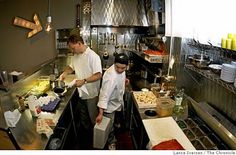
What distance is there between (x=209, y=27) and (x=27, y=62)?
4.72 metres

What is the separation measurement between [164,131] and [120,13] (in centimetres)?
378

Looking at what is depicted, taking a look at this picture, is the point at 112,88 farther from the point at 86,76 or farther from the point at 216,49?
the point at 216,49

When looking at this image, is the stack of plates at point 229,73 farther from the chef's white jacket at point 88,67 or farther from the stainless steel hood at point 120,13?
the stainless steel hood at point 120,13

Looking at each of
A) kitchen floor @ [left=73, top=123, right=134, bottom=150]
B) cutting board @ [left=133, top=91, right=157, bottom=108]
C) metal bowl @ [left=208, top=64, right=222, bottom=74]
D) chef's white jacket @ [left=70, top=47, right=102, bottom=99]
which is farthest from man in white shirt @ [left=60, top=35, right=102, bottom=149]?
metal bowl @ [left=208, top=64, right=222, bottom=74]

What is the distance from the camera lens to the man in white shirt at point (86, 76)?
321 cm

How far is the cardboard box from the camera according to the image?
281 centimetres

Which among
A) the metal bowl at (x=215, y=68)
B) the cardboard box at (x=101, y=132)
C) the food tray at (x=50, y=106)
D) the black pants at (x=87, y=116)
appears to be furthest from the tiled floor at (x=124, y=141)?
the metal bowl at (x=215, y=68)

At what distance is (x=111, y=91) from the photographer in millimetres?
2811

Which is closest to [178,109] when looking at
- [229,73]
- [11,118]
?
[229,73]

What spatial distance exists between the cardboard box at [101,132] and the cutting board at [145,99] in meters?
0.49

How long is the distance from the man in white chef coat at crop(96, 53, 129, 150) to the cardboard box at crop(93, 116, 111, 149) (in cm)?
8

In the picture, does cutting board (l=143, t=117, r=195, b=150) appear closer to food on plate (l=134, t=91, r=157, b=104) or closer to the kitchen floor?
food on plate (l=134, t=91, r=157, b=104)

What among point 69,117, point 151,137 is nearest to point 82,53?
point 69,117

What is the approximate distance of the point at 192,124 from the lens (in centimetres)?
224
